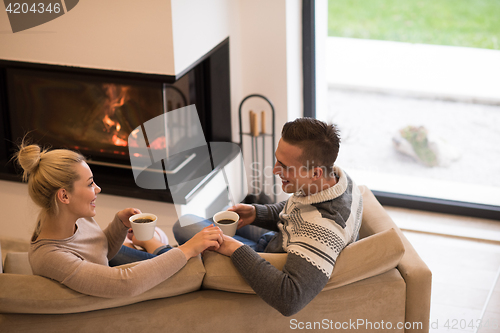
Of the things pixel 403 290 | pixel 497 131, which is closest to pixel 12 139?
pixel 403 290

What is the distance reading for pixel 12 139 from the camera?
3.08 meters

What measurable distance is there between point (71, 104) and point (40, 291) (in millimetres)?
1635

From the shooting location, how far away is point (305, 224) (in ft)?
5.31

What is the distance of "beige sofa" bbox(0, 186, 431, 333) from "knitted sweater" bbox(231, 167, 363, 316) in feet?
0.20

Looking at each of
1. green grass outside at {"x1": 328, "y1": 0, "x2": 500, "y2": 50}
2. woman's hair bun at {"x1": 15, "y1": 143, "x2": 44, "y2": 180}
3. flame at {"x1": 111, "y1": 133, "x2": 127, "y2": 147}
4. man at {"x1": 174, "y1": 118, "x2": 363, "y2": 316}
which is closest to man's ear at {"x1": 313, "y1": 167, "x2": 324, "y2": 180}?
man at {"x1": 174, "y1": 118, "x2": 363, "y2": 316}

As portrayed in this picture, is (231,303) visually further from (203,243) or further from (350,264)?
(350,264)

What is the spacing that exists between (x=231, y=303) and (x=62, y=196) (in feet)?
2.10

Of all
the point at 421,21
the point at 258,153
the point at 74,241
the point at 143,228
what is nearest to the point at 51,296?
the point at 74,241

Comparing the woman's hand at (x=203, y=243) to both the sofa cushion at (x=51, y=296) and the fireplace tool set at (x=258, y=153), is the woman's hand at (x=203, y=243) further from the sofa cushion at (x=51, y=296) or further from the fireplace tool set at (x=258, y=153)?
the fireplace tool set at (x=258, y=153)

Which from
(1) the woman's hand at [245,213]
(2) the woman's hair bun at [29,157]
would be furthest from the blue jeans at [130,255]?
(2) the woman's hair bun at [29,157]

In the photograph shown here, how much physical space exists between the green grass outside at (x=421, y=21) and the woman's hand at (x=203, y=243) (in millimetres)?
2269

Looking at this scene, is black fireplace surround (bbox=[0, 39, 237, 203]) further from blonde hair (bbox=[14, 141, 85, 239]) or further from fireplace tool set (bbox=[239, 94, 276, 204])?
blonde hair (bbox=[14, 141, 85, 239])

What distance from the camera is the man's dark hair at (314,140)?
5.47 feet

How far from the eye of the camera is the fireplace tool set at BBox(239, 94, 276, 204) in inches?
124
